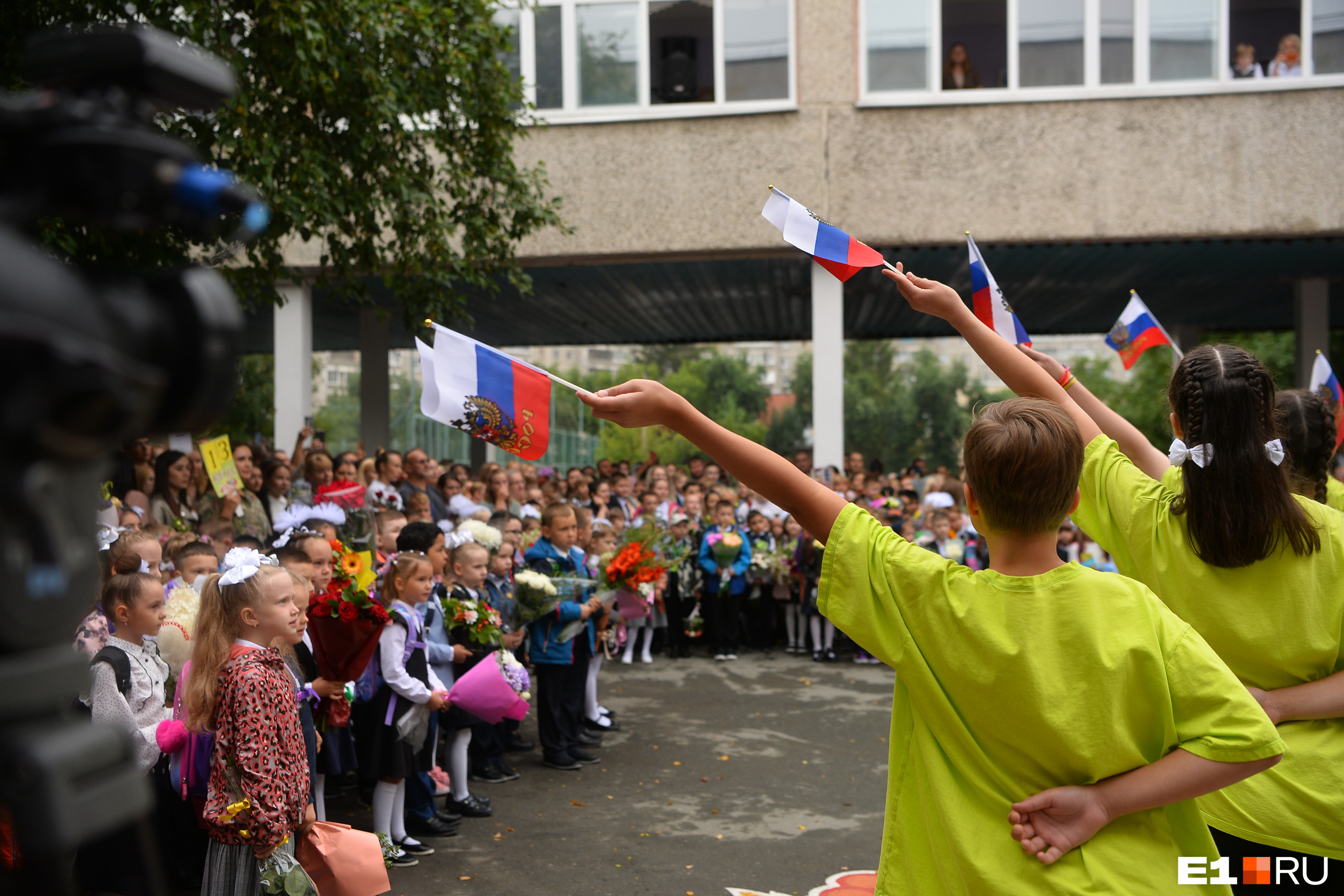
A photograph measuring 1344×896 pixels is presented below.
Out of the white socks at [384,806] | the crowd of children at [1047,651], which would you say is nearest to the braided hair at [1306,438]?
the crowd of children at [1047,651]

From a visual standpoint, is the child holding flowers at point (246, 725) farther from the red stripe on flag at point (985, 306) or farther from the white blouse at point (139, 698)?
the red stripe on flag at point (985, 306)

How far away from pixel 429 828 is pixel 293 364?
35.0 ft

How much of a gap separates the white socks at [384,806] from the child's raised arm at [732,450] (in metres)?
4.44

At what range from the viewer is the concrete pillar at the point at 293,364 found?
49.5 ft

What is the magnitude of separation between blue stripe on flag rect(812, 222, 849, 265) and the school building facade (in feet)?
35.8

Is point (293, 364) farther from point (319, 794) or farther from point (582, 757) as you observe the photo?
point (319, 794)

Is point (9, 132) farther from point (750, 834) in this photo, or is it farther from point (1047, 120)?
point (1047, 120)

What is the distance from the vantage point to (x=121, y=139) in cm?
100

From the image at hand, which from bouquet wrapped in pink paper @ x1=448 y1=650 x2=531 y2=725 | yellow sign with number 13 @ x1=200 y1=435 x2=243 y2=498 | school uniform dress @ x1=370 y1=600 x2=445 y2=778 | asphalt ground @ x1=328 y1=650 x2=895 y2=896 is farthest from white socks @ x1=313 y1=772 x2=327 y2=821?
yellow sign with number 13 @ x1=200 y1=435 x2=243 y2=498

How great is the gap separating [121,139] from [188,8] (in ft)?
26.6

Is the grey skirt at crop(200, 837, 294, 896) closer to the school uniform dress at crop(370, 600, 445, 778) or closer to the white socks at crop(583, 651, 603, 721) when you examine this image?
the school uniform dress at crop(370, 600, 445, 778)

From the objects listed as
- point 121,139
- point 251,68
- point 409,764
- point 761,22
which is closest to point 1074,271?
point 761,22

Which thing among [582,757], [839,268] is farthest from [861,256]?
[582,757]

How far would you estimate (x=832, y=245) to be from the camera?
385 centimetres
